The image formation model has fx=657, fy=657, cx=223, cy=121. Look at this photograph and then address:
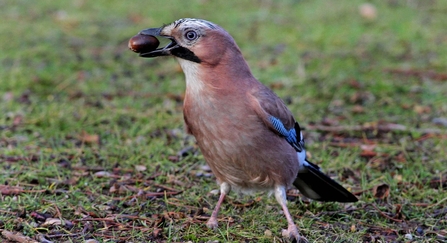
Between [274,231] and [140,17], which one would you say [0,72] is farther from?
[274,231]

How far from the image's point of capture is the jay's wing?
358 centimetres

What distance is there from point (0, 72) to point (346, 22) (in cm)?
483

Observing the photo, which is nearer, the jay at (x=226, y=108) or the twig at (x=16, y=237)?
the twig at (x=16, y=237)

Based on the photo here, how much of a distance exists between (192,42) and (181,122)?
6.80 ft

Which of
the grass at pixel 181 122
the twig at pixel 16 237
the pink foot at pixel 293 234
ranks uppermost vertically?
the twig at pixel 16 237

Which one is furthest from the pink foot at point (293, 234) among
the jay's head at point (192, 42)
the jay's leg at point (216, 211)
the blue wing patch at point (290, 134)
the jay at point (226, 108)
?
the jay's head at point (192, 42)

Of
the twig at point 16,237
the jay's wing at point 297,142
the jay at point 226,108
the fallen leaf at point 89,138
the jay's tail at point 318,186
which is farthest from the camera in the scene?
the fallen leaf at point 89,138

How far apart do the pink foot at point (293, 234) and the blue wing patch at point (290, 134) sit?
533 mm

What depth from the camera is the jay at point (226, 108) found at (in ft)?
11.4

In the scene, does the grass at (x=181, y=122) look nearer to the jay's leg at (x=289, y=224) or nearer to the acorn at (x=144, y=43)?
the jay's leg at (x=289, y=224)

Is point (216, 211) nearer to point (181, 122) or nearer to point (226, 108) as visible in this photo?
point (226, 108)

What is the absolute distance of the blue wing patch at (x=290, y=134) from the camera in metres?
3.64

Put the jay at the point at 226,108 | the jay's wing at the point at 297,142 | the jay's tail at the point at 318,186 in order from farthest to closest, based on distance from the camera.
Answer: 1. the jay's tail at the point at 318,186
2. the jay's wing at the point at 297,142
3. the jay at the point at 226,108

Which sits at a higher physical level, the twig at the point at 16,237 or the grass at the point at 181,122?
the twig at the point at 16,237
